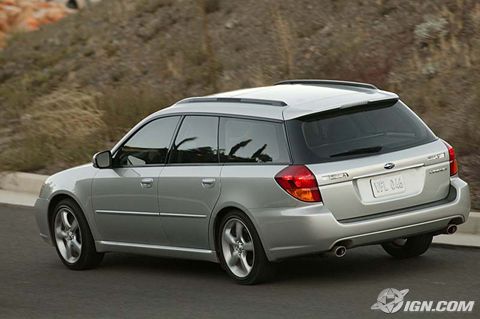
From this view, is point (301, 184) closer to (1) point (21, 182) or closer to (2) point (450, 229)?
(2) point (450, 229)

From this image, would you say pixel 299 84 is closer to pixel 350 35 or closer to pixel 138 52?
pixel 350 35

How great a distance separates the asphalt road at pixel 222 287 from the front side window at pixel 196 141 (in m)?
1.01

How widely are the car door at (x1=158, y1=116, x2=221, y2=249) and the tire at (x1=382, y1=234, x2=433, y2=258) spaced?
1.67 metres

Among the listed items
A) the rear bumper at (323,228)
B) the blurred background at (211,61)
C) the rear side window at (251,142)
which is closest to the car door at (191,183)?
the rear side window at (251,142)

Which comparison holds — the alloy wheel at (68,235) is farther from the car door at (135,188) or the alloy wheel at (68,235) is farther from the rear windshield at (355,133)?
the rear windshield at (355,133)

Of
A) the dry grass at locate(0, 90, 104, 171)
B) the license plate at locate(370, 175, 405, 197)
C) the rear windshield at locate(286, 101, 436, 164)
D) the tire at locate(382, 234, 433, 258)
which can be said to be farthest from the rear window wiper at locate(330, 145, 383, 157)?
the dry grass at locate(0, 90, 104, 171)

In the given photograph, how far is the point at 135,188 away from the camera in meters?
11.3

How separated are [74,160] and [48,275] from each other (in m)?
6.70

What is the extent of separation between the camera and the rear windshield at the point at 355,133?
33.1 feet

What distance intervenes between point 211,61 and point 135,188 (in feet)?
36.1

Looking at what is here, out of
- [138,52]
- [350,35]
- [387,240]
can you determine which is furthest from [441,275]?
[138,52]

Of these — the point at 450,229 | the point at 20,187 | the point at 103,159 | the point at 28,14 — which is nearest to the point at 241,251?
the point at 450,229

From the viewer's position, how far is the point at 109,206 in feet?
38.0

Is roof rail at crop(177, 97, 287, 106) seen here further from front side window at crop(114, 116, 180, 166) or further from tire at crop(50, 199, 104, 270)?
tire at crop(50, 199, 104, 270)
